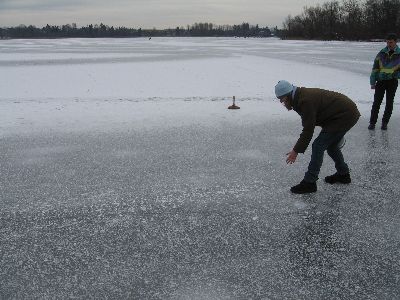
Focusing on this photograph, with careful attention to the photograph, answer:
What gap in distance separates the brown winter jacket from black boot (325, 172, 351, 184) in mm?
765

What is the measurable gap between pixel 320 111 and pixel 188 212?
68.9 inches

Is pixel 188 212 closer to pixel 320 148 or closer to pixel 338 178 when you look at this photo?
pixel 320 148

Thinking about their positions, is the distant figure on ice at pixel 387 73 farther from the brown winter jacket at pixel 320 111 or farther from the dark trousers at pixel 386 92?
the brown winter jacket at pixel 320 111

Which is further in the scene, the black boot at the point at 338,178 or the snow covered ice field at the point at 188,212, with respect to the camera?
the black boot at the point at 338,178

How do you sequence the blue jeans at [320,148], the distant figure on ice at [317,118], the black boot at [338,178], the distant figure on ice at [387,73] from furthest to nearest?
the distant figure on ice at [387,73]
the black boot at [338,178]
the blue jeans at [320,148]
the distant figure on ice at [317,118]

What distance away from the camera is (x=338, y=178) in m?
4.99

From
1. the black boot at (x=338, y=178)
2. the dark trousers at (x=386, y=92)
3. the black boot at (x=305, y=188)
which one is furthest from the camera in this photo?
the dark trousers at (x=386, y=92)

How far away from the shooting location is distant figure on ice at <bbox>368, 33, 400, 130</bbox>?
7184 millimetres

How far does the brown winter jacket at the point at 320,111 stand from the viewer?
4117mm

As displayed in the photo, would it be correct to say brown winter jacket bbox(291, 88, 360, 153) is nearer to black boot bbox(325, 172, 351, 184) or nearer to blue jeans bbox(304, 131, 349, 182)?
blue jeans bbox(304, 131, 349, 182)

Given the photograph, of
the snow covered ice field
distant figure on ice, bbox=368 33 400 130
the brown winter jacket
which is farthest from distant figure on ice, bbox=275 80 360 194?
distant figure on ice, bbox=368 33 400 130

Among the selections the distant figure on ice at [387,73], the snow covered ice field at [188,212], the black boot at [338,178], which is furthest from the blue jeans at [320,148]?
the distant figure on ice at [387,73]

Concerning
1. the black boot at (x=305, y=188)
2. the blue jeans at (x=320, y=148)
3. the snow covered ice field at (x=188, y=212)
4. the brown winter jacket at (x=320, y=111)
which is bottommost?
the snow covered ice field at (x=188, y=212)

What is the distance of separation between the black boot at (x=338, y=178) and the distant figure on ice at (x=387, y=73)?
10.6ft
